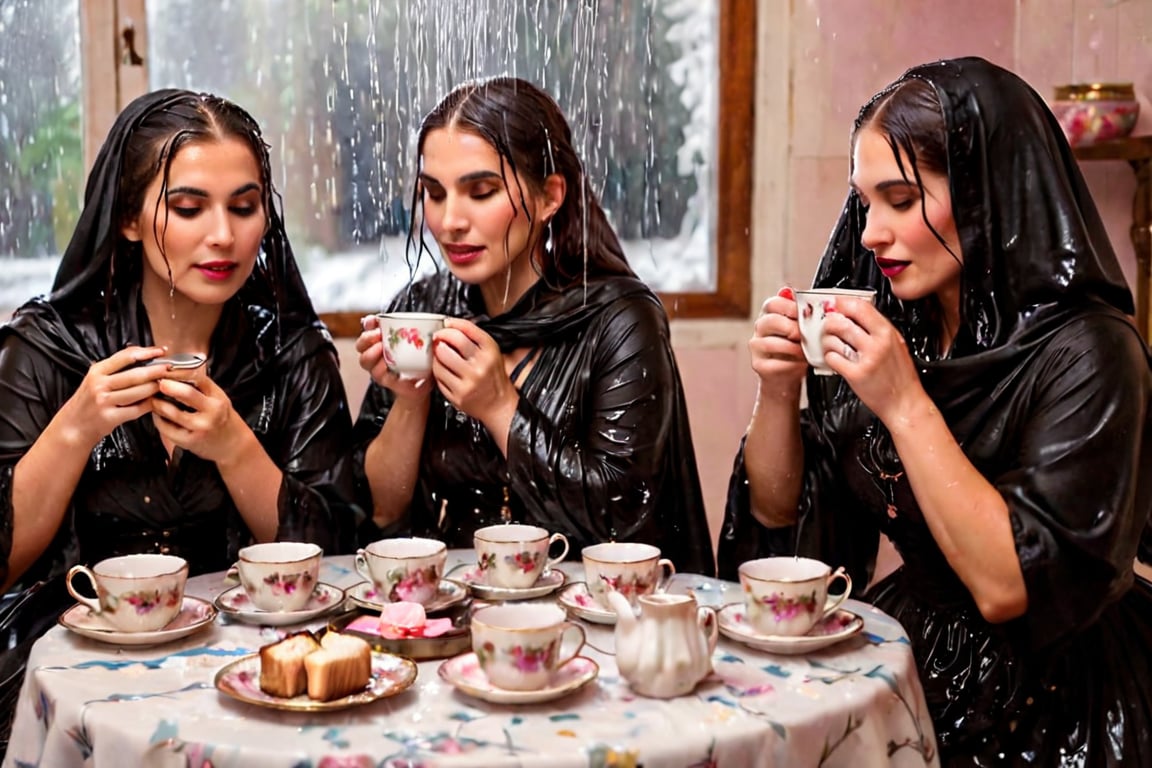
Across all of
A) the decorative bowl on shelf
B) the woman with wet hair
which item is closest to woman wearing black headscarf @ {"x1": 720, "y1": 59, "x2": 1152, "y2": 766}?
the woman with wet hair

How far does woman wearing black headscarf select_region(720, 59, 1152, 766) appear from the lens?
6.72 feet

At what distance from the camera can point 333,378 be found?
109 inches

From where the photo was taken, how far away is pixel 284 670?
1598 mm

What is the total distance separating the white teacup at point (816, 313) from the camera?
2.07 metres

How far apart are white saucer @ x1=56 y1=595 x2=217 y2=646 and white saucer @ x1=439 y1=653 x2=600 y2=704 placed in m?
0.37

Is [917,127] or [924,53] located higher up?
[924,53]

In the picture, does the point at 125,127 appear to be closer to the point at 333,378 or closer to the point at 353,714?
the point at 333,378

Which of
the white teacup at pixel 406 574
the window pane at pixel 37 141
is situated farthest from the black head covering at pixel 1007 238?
the window pane at pixel 37 141

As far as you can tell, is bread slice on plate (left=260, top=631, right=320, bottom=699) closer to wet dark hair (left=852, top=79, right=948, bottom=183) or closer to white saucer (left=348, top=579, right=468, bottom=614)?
white saucer (left=348, top=579, right=468, bottom=614)

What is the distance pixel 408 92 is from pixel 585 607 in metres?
2.48

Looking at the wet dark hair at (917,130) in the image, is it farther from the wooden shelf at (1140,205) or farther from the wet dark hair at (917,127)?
the wooden shelf at (1140,205)

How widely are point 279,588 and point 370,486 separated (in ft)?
2.53

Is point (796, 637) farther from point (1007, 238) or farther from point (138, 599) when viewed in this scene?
point (138, 599)

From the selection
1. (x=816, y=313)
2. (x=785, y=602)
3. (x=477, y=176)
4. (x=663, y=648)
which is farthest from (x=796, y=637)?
(x=477, y=176)
